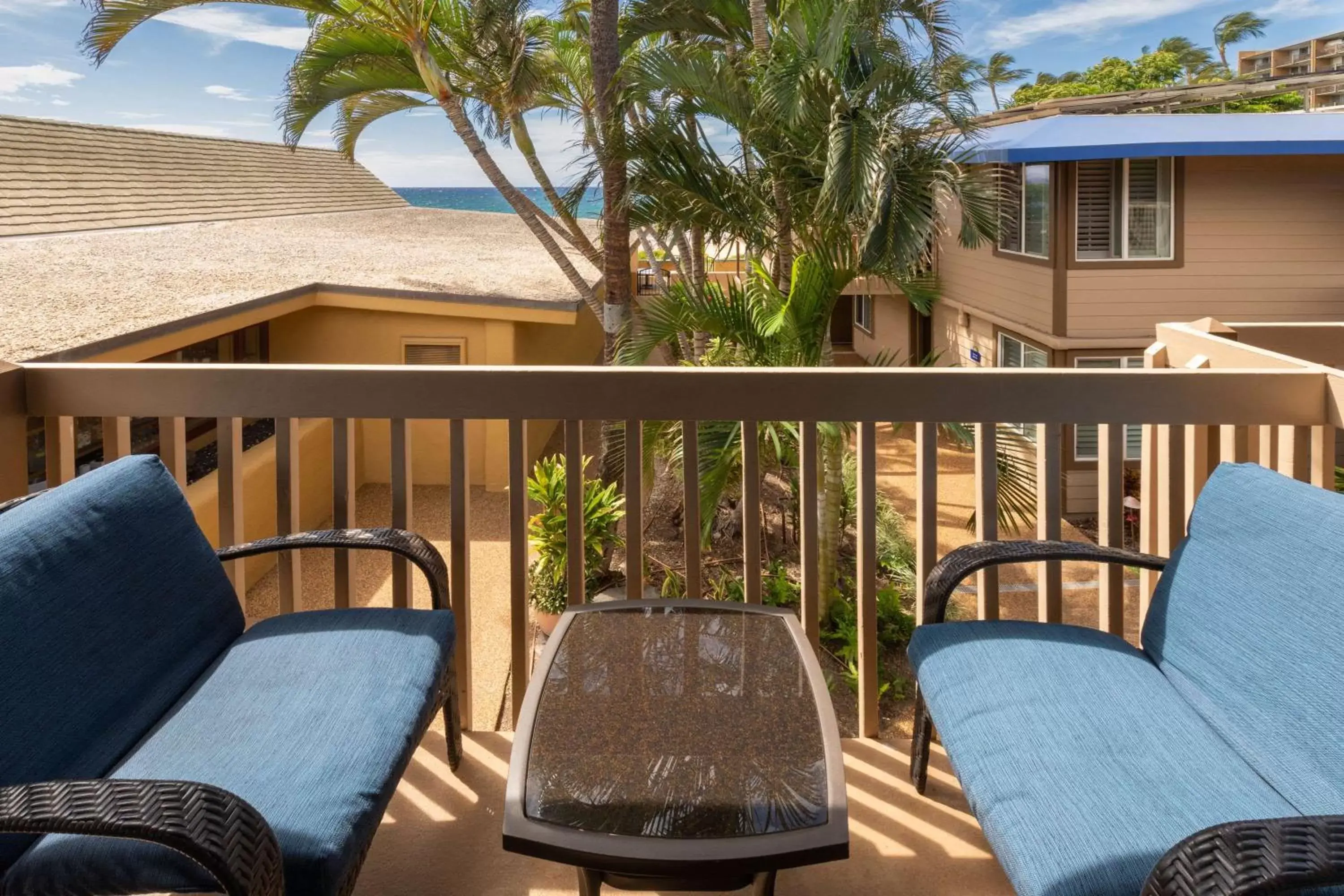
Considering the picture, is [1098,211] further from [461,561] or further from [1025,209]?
[461,561]

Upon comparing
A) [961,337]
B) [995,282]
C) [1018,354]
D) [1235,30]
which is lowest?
[1018,354]

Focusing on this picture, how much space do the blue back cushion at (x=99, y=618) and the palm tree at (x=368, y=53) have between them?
875 centimetres

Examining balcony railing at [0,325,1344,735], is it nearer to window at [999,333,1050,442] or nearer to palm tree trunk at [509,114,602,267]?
palm tree trunk at [509,114,602,267]

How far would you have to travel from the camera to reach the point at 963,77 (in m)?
9.94

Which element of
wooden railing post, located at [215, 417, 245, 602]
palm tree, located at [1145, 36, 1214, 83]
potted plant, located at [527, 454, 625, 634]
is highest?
palm tree, located at [1145, 36, 1214, 83]

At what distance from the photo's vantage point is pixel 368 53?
10.1 meters

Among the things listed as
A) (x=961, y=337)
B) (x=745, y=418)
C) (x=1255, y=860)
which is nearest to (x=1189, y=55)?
(x=961, y=337)

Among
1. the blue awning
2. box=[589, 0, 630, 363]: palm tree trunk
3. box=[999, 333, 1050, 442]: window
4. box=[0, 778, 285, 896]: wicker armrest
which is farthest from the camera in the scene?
box=[999, 333, 1050, 442]: window

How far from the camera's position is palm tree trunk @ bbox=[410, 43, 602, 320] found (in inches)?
409

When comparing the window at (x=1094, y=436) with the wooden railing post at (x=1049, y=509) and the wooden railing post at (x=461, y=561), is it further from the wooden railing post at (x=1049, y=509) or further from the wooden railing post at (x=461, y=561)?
the wooden railing post at (x=461, y=561)

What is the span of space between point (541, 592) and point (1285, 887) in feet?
20.7

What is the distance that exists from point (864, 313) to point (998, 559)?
1839cm

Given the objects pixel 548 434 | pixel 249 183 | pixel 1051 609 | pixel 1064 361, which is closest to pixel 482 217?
pixel 249 183

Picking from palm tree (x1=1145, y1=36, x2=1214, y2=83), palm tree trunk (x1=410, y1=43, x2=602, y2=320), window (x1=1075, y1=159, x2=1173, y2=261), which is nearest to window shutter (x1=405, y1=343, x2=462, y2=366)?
palm tree trunk (x1=410, y1=43, x2=602, y2=320)
